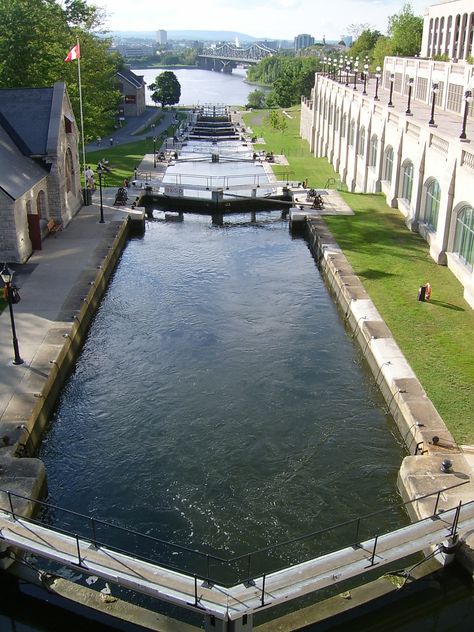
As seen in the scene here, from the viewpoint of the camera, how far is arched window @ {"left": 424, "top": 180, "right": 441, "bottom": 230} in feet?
120

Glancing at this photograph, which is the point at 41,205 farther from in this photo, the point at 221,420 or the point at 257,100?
the point at 257,100

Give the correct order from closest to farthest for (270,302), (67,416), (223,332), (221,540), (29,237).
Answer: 1. (221,540)
2. (67,416)
3. (223,332)
4. (270,302)
5. (29,237)

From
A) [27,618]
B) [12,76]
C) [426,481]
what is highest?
[12,76]

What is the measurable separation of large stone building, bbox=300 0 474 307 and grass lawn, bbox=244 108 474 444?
94cm

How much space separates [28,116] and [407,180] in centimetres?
2471

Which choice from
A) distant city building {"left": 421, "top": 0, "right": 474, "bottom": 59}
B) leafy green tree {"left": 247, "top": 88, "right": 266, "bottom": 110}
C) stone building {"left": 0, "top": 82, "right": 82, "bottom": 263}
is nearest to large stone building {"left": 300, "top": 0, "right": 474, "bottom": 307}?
distant city building {"left": 421, "top": 0, "right": 474, "bottom": 59}

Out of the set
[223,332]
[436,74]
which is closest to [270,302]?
[223,332]

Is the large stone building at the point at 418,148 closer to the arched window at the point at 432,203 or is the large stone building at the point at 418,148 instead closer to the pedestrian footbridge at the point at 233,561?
the arched window at the point at 432,203

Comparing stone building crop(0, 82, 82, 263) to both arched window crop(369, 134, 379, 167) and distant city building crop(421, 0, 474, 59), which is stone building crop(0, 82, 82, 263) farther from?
distant city building crop(421, 0, 474, 59)

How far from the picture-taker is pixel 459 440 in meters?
19.0

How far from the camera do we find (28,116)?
1566 inches

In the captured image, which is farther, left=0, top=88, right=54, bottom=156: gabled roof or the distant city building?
the distant city building

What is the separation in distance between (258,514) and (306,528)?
1312 mm

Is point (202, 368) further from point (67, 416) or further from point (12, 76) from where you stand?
point (12, 76)
